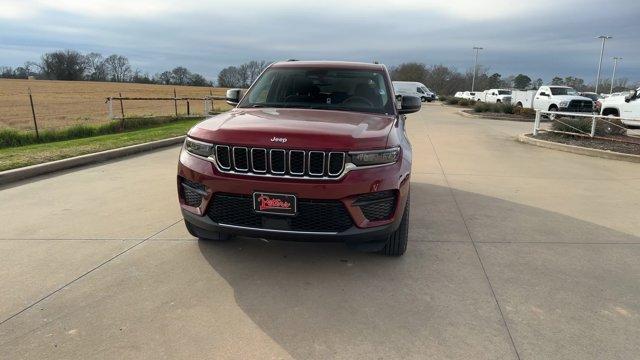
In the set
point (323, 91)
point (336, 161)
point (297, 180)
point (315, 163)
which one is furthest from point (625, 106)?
point (297, 180)

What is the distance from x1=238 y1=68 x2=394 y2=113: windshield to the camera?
4.81 meters

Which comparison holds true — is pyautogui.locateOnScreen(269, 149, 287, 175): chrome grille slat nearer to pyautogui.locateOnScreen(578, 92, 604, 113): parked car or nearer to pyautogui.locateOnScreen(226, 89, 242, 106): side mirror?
pyautogui.locateOnScreen(226, 89, 242, 106): side mirror

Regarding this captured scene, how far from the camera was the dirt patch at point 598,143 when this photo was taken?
1086 centimetres

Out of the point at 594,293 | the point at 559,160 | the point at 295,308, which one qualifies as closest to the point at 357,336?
the point at 295,308

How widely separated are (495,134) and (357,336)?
13396 millimetres

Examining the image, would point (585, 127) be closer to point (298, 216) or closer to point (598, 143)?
point (598, 143)

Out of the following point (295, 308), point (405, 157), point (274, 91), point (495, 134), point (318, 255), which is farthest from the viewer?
point (495, 134)

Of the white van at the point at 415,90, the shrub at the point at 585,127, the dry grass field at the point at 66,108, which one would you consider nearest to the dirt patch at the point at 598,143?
the shrub at the point at 585,127

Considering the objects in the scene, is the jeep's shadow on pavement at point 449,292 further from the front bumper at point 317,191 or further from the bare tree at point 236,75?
the bare tree at point 236,75

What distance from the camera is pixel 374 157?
138 inches

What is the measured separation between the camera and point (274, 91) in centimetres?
510

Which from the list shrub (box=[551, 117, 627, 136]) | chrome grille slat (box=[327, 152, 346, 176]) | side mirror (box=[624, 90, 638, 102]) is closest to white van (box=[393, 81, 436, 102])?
side mirror (box=[624, 90, 638, 102])

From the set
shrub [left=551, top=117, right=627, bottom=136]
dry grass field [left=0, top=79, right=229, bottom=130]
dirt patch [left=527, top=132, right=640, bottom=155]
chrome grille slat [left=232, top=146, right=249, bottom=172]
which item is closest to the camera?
chrome grille slat [left=232, top=146, right=249, bottom=172]

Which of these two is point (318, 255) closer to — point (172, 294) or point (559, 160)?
point (172, 294)
